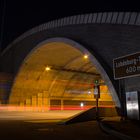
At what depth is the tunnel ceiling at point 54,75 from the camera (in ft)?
135

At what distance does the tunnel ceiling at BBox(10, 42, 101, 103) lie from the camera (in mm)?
41125

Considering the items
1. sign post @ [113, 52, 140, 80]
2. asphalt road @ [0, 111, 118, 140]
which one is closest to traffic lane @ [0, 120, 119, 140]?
asphalt road @ [0, 111, 118, 140]

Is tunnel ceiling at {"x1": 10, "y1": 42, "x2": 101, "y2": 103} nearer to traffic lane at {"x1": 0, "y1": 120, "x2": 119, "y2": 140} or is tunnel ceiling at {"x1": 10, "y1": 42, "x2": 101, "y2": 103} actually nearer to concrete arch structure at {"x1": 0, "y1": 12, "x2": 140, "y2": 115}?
concrete arch structure at {"x1": 0, "y1": 12, "x2": 140, "y2": 115}

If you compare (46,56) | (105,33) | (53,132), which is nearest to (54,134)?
(53,132)

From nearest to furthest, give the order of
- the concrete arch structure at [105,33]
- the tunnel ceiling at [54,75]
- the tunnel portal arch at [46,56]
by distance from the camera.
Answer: the concrete arch structure at [105,33] → the tunnel portal arch at [46,56] → the tunnel ceiling at [54,75]

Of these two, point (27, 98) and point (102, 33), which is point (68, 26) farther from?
point (27, 98)

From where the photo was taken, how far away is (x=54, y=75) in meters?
49.5

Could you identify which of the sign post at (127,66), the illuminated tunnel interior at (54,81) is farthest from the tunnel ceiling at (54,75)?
the sign post at (127,66)

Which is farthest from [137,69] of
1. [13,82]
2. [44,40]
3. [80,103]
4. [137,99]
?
[80,103]

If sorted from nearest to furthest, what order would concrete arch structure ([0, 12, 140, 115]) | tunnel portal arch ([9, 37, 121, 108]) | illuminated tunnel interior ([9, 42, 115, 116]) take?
concrete arch structure ([0, 12, 140, 115]), tunnel portal arch ([9, 37, 121, 108]), illuminated tunnel interior ([9, 42, 115, 116])

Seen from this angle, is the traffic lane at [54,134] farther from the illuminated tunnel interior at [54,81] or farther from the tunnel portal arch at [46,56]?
the illuminated tunnel interior at [54,81]

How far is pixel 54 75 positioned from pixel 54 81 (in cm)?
184

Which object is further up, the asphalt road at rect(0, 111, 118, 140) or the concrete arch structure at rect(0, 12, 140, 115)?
the concrete arch structure at rect(0, 12, 140, 115)

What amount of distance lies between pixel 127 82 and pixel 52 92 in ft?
107
